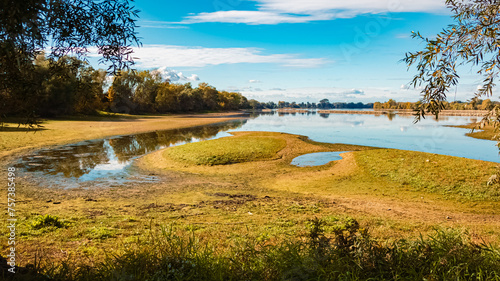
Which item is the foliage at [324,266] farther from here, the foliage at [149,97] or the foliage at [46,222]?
the foliage at [149,97]

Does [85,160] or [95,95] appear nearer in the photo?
[95,95]

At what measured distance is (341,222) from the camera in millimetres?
9305

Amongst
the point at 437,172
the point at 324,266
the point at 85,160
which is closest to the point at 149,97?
the point at 85,160

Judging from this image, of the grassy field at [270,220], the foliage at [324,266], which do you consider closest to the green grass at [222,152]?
the grassy field at [270,220]

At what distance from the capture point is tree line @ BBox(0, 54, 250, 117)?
19.6ft

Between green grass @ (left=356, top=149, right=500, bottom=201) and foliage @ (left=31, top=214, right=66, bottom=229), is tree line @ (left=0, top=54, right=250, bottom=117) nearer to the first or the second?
foliage @ (left=31, top=214, right=66, bottom=229)

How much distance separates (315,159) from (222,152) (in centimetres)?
836

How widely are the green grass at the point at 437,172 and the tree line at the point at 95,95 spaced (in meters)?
16.2

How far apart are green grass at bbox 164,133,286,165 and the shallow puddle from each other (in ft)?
8.15

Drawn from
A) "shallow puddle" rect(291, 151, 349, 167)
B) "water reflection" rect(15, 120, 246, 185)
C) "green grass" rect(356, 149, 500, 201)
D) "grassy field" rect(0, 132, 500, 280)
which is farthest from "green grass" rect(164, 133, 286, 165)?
"green grass" rect(356, 149, 500, 201)

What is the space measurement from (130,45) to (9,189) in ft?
38.4

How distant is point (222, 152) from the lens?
84.8ft

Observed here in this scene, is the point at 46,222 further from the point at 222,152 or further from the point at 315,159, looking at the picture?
the point at 315,159

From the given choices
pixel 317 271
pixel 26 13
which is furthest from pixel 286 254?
pixel 26 13
